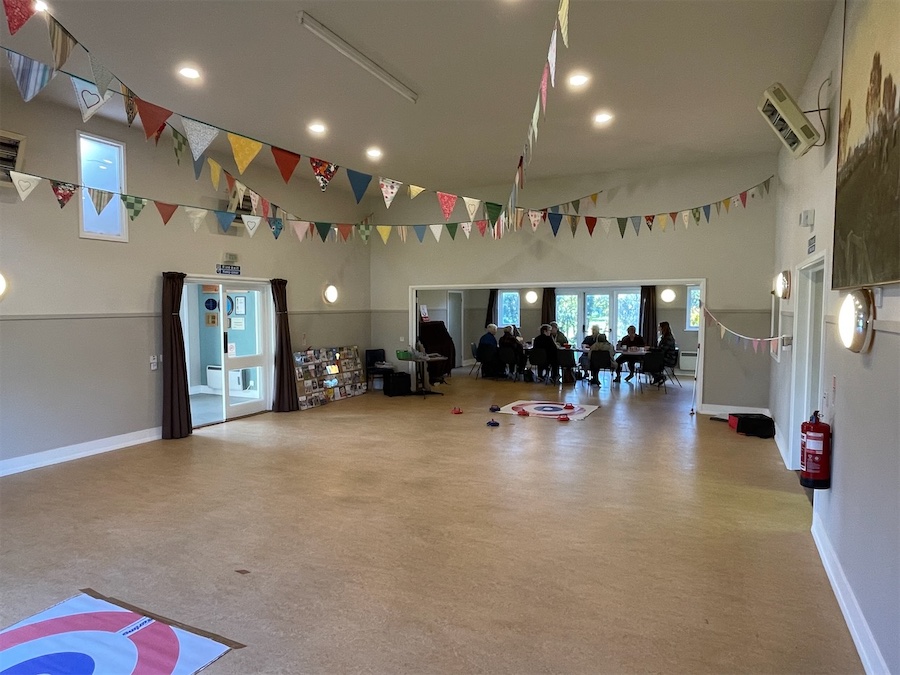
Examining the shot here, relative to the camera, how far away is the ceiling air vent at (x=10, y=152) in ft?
15.9

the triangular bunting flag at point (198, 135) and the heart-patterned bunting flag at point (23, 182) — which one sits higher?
the triangular bunting flag at point (198, 135)

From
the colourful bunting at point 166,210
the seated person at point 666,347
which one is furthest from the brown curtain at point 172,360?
the seated person at point 666,347

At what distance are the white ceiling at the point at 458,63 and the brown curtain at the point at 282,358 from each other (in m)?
2.27

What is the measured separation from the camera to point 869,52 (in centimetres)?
240

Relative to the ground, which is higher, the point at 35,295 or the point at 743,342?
the point at 35,295

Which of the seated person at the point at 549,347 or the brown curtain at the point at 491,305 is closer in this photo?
the seated person at the point at 549,347

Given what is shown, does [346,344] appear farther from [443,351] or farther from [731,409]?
[731,409]

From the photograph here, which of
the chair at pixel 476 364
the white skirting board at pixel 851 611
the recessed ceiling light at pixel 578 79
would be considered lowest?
the white skirting board at pixel 851 611

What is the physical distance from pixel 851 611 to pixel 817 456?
86 centimetres

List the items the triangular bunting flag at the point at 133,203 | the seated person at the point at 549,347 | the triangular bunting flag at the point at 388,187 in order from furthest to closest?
1. the seated person at the point at 549,347
2. the triangular bunting flag at the point at 388,187
3. the triangular bunting flag at the point at 133,203

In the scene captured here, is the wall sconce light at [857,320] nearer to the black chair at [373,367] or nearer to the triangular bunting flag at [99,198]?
the triangular bunting flag at [99,198]

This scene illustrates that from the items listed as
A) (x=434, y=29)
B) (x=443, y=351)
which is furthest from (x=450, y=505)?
(x=443, y=351)

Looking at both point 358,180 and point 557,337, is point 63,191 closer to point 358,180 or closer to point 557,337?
point 358,180

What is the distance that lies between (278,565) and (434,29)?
3845mm
